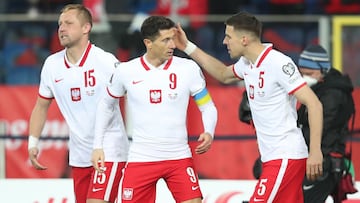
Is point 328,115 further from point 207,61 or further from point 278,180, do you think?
point 278,180

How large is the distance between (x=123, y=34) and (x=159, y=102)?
6554 mm

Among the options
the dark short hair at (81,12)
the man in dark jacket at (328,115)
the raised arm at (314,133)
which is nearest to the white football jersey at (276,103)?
the raised arm at (314,133)

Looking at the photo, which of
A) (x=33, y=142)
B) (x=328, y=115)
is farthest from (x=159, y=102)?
(x=328, y=115)

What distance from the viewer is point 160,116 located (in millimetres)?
10469

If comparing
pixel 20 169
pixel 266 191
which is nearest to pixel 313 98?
pixel 266 191

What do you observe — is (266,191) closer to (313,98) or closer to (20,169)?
(313,98)

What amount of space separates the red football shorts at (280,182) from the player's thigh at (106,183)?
1.31 metres

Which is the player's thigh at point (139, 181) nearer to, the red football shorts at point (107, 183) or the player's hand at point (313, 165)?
the red football shorts at point (107, 183)

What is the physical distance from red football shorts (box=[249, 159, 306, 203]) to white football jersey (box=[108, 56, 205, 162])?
27.8 inches

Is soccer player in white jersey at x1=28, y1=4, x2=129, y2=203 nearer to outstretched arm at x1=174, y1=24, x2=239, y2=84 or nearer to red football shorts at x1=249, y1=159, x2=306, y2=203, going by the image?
outstretched arm at x1=174, y1=24, x2=239, y2=84

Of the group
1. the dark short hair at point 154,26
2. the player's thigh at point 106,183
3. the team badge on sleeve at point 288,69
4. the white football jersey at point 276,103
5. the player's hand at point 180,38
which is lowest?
the player's thigh at point 106,183

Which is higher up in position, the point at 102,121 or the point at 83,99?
the point at 83,99

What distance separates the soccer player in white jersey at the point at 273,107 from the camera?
1019cm

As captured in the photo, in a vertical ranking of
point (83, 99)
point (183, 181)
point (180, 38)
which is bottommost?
point (183, 181)
